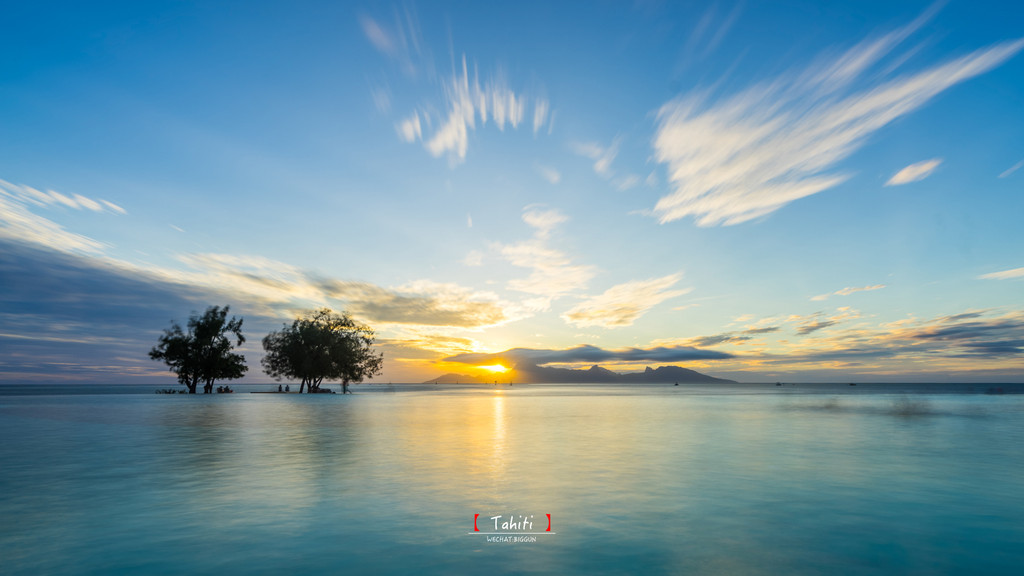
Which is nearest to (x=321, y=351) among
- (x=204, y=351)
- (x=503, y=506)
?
(x=204, y=351)

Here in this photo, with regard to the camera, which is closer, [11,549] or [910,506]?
[11,549]

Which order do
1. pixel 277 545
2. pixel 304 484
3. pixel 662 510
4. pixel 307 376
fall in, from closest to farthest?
pixel 277 545
pixel 662 510
pixel 304 484
pixel 307 376

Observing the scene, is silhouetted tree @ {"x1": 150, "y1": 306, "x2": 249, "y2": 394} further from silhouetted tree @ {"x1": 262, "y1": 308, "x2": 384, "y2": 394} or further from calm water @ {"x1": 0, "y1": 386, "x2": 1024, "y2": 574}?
calm water @ {"x1": 0, "y1": 386, "x2": 1024, "y2": 574}

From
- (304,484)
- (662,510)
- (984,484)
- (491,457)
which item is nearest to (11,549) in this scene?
(304,484)

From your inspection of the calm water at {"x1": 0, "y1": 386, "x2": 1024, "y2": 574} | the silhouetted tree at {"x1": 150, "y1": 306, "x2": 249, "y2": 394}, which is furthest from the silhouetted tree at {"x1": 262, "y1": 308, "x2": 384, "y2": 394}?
the calm water at {"x1": 0, "y1": 386, "x2": 1024, "y2": 574}

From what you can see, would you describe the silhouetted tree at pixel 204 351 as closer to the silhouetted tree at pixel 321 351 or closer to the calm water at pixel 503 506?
the silhouetted tree at pixel 321 351

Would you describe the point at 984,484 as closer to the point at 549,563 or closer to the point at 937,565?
the point at 937,565

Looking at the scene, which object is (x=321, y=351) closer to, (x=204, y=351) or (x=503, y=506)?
(x=204, y=351)

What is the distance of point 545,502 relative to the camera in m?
14.6

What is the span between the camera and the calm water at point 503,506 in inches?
396

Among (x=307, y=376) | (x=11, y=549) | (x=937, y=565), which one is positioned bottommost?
(x=937, y=565)

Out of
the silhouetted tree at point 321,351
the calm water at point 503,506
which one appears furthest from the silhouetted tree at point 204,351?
the calm water at point 503,506

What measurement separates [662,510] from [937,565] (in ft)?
18.6

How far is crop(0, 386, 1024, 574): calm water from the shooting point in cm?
1005
